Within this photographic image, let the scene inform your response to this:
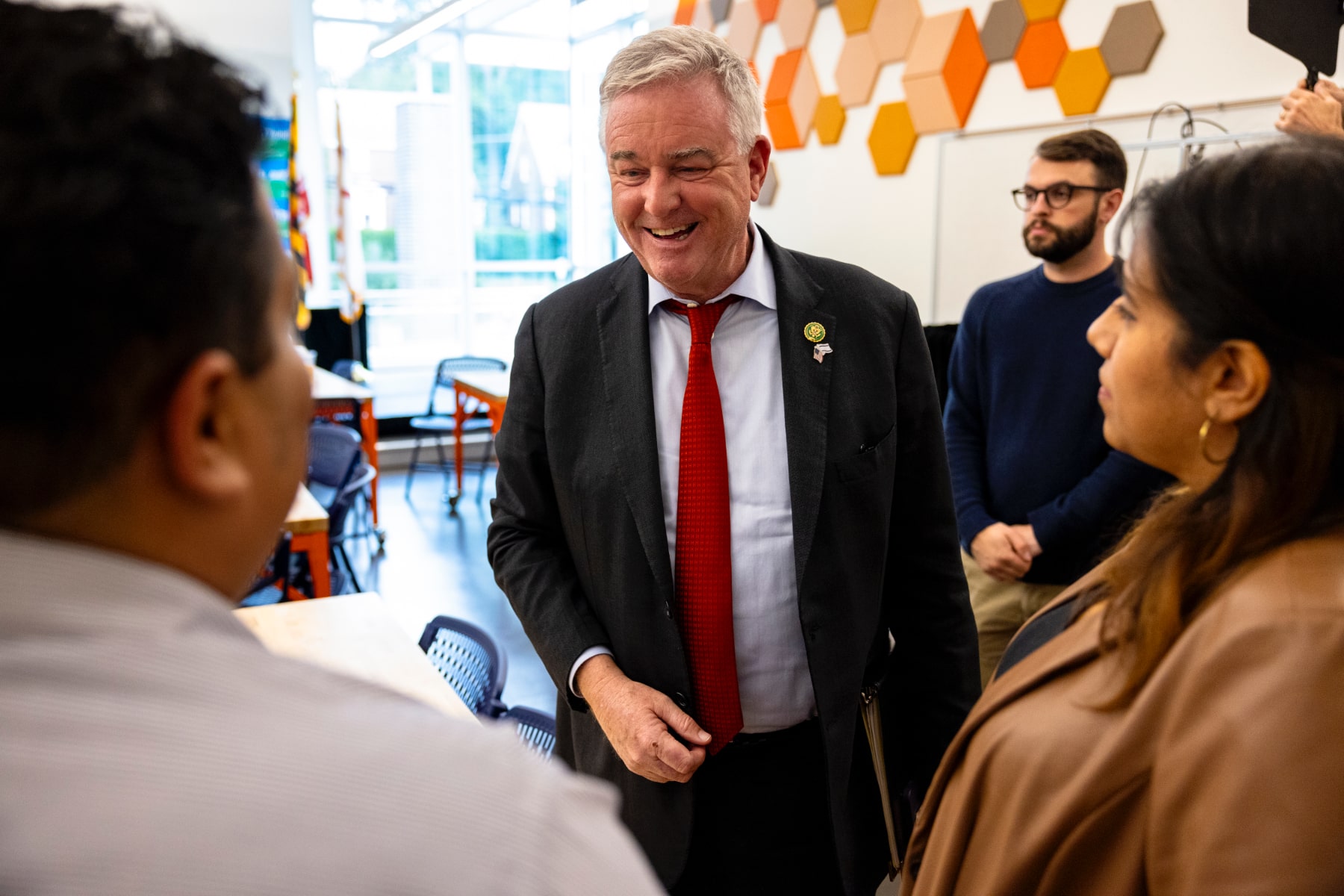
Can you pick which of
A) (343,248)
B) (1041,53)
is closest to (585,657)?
(1041,53)

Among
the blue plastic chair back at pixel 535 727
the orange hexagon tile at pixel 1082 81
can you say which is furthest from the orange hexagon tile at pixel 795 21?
the blue plastic chair back at pixel 535 727

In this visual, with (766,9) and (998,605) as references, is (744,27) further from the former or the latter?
(998,605)

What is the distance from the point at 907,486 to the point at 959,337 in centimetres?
155

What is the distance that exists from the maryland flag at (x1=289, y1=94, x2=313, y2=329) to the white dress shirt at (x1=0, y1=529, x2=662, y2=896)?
6.18m

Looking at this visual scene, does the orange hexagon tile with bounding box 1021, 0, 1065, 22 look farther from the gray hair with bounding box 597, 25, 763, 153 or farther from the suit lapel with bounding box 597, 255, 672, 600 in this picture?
the suit lapel with bounding box 597, 255, 672, 600

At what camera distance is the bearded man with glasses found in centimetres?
259

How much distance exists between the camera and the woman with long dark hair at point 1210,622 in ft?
2.69

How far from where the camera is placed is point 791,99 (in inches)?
223

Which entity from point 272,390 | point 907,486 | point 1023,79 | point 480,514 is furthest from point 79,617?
point 480,514

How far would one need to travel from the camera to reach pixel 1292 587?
86 centimetres

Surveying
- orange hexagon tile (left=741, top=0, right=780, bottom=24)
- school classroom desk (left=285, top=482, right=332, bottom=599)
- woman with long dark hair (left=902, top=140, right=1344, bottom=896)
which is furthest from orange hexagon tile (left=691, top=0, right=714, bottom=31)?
woman with long dark hair (left=902, top=140, right=1344, bottom=896)

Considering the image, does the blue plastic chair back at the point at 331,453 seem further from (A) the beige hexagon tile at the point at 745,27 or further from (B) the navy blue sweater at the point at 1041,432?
(A) the beige hexagon tile at the point at 745,27

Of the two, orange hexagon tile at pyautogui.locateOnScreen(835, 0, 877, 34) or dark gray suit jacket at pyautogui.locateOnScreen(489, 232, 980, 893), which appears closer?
dark gray suit jacket at pyautogui.locateOnScreen(489, 232, 980, 893)

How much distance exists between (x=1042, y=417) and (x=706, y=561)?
1.61m
